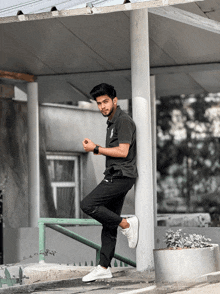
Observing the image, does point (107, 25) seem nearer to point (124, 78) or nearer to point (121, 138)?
point (124, 78)

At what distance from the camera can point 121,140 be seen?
565cm

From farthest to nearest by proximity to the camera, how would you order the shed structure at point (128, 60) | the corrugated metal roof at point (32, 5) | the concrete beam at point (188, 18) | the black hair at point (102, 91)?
1. the concrete beam at point (188, 18)
2. the shed structure at point (128, 60)
3. the black hair at point (102, 91)
4. the corrugated metal roof at point (32, 5)

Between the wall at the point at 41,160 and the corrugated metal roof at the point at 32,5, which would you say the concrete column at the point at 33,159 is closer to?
the wall at the point at 41,160

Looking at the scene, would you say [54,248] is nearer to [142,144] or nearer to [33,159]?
[33,159]

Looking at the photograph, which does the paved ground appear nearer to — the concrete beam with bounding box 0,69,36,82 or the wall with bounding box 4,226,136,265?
the wall with bounding box 4,226,136,265

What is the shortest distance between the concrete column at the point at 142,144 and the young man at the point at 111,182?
1.80ft

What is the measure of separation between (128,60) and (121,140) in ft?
13.0

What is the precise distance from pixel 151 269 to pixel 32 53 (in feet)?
14.4

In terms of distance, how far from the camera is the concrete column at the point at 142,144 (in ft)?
21.1

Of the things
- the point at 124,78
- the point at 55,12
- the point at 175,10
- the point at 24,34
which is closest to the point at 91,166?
the point at 124,78

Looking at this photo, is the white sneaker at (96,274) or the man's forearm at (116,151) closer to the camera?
A: the man's forearm at (116,151)

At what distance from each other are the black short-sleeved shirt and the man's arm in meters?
0.07

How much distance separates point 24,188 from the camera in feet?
39.1

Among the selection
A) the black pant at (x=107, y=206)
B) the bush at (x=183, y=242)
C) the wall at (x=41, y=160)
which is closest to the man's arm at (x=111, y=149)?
the black pant at (x=107, y=206)
